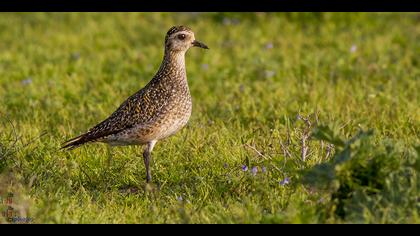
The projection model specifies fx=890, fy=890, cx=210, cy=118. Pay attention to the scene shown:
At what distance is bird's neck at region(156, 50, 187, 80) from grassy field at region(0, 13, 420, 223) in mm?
696

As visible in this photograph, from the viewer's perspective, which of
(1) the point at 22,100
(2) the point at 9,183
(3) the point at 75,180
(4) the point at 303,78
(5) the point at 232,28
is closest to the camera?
(2) the point at 9,183

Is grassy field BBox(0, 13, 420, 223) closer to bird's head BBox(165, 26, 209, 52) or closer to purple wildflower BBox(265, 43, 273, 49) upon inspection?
purple wildflower BBox(265, 43, 273, 49)

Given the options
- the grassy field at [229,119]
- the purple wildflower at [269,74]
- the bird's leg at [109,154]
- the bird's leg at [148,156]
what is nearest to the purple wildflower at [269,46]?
the grassy field at [229,119]

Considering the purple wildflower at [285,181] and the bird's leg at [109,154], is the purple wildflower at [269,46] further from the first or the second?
the purple wildflower at [285,181]

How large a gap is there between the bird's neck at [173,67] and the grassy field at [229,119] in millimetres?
696

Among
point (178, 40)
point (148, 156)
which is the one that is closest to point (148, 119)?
point (148, 156)

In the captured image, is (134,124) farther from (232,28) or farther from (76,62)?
(232,28)

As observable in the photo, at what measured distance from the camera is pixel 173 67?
344 inches

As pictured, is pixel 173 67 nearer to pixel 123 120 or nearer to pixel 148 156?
pixel 123 120

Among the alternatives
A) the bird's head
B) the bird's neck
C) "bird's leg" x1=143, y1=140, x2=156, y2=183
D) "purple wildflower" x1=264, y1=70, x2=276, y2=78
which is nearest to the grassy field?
"purple wildflower" x1=264, y1=70, x2=276, y2=78

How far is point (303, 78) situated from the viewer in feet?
39.5

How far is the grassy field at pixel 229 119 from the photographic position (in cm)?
620
